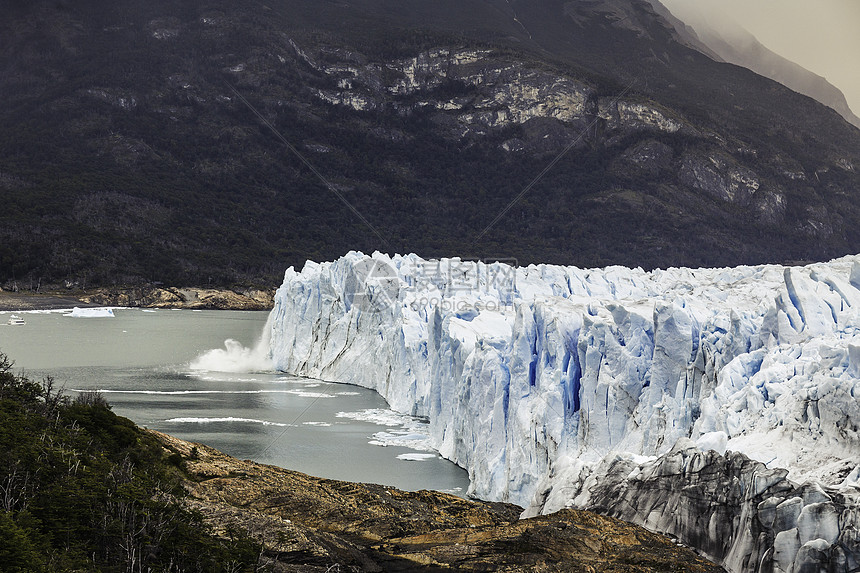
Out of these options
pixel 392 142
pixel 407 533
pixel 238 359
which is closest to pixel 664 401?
A: pixel 407 533

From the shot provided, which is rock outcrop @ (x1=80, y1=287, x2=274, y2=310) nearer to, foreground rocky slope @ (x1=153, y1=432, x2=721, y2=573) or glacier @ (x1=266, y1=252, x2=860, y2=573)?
glacier @ (x1=266, y1=252, x2=860, y2=573)

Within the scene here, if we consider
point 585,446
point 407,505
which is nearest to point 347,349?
point 585,446

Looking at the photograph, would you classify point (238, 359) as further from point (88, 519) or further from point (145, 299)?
point (145, 299)

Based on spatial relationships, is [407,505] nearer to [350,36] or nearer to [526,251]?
[526,251]

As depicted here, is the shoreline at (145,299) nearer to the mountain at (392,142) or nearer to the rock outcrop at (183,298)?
the rock outcrop at (183,298)

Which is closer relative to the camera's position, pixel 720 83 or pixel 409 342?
pixel 409 342

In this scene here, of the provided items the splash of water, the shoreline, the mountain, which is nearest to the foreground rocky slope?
the splash of water
